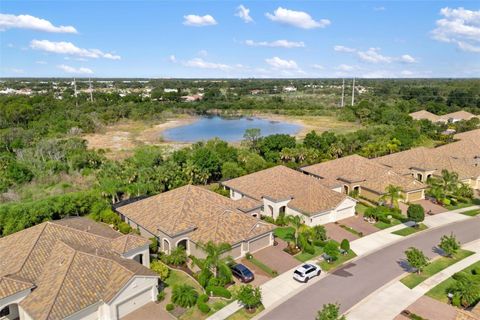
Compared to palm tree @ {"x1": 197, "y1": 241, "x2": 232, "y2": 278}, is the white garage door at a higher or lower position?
lower

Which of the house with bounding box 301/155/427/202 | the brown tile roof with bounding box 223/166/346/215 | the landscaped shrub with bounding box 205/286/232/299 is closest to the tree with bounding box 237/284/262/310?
the landscaped shrub with bounding box 205/286/232/299

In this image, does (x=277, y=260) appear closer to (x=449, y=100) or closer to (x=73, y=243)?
(x=73, y=243)

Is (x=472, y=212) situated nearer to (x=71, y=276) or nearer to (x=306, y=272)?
(x=306, y=272)

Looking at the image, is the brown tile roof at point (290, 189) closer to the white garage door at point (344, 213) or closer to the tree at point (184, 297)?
the white garage door at point (344, 213)

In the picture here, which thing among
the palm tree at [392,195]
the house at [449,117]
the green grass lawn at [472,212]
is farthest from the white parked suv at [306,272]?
the house at [449,117]

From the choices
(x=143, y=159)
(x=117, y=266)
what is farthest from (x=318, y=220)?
(x=143, y=159)

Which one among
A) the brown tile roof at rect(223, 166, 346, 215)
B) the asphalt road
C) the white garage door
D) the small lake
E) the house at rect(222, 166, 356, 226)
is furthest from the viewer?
the small lake

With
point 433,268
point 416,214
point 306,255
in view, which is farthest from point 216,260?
point 416,214

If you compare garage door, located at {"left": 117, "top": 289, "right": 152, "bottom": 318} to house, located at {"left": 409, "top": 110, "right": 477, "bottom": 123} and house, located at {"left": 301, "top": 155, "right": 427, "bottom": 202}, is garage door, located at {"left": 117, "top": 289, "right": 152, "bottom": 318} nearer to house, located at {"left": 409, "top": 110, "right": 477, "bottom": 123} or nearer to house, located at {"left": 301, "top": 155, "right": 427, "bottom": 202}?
house, located at {"left": 301, "top": 155, "right": 427, "bottom": 202}
